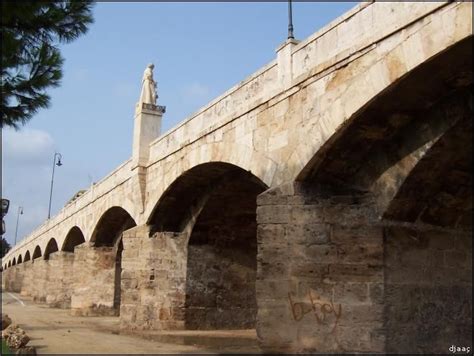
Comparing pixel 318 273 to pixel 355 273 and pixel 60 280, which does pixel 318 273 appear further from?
pixel 60 280

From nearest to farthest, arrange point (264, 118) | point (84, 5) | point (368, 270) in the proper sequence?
point (84, 5) → point (368, 270) → point (264, 118)

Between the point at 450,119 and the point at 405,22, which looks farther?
the point at 450,119

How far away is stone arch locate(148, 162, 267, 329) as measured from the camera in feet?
39.8

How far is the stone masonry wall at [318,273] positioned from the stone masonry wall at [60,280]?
61.1 ft

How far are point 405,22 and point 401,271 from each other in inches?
121

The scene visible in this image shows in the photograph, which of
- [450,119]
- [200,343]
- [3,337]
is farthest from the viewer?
[200,343]

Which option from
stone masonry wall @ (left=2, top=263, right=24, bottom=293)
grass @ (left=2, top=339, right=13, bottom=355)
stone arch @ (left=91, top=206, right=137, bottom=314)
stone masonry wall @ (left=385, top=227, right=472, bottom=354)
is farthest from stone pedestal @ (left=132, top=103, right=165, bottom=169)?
stone masonry wall @ (left=2, top=263, right=24, bottom=293)

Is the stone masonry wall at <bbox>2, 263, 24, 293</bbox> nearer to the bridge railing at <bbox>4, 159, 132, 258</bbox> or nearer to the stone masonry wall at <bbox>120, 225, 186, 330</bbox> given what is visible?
the bridge railing at <bbox>4, 159, 132, 258</bbox>

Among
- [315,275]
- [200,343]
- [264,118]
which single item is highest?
[264,118]

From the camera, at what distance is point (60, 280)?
2498 cm

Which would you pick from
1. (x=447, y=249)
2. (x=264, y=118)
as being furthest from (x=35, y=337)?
(x=447, y=249)

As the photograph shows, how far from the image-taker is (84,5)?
5762 mm

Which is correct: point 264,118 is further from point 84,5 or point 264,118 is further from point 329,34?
point 84,5

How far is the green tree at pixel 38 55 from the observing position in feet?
18.3
